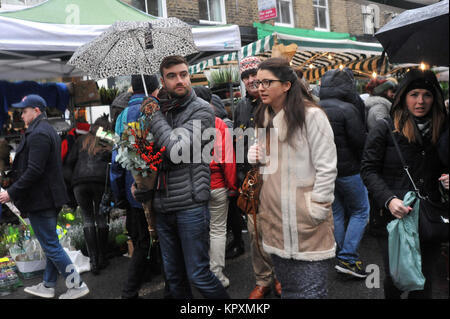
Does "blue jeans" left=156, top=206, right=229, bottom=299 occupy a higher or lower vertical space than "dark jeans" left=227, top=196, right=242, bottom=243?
higher

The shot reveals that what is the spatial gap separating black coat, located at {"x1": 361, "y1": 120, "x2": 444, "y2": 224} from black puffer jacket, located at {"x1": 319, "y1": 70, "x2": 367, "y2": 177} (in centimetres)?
121

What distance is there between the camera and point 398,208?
2701 mm

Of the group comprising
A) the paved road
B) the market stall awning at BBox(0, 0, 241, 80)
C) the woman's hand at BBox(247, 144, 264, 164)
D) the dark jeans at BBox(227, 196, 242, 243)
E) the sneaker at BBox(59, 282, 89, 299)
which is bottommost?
the paved road

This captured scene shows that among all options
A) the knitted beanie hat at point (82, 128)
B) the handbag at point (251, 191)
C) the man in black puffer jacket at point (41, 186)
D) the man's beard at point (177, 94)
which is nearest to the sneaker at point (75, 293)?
the man in black puffer jacket at point (41, 186)

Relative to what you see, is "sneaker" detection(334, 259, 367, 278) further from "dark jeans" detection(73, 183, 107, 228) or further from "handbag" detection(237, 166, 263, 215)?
"dark jeans" detection(73, 183, 107, 228)

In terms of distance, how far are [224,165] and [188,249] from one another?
1.28 meters

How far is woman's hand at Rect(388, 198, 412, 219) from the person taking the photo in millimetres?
2668

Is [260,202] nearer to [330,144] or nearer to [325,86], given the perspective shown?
[330,144]

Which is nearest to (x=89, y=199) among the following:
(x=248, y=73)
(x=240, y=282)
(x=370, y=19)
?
(x=240, y=282)

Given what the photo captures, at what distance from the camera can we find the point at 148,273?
4859mm

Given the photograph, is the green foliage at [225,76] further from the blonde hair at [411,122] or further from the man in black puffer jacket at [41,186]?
the blonde hair at [411,122]

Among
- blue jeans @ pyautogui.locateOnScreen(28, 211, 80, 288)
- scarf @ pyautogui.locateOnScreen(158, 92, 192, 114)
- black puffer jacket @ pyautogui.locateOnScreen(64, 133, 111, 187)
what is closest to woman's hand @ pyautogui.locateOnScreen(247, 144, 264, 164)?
scarf @ pyautogui.locateOnScreen(158, 92, 192, 114)

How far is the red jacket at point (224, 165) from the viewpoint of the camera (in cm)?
402
